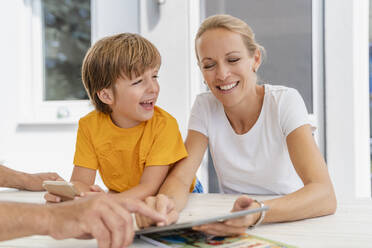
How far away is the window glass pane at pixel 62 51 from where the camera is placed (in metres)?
2.79

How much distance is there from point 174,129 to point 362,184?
4.09 feet

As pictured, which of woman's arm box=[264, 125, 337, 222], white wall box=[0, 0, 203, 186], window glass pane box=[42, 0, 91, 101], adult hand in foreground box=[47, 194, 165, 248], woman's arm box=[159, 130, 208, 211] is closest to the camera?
adult hand in foreground box=[47, 194, 165, 248]

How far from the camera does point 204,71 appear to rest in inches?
53.9

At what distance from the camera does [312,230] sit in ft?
2.69

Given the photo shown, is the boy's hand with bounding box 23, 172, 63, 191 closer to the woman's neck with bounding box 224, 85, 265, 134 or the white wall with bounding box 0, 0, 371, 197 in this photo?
the woman's neck with bounding box 224, 85, 265, 134

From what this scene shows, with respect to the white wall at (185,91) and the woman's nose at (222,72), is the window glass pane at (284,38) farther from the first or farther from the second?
the woman's nose at (222,72)

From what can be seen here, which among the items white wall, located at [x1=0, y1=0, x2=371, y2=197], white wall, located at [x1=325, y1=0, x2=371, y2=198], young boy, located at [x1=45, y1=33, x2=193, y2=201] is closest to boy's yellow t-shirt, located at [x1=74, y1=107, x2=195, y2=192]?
young boy, located at [x1=45, y1=33, x2=193, y2=201]

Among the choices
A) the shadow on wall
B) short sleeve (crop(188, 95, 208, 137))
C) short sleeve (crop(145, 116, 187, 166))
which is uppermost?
the shadow on wall

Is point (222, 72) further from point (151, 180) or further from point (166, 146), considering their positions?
point (151, 180)

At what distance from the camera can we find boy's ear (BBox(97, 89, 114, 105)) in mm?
1359

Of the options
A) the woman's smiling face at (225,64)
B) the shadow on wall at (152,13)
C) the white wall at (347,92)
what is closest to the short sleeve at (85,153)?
the woman's smiling face at (225,64)

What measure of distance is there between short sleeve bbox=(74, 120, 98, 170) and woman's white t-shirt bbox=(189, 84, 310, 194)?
0.35 metres

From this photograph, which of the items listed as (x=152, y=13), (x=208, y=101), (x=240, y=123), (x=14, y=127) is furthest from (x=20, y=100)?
(x=240, y=123)

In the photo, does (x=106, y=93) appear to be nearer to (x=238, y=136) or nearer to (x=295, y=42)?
(x=238, y=136)
